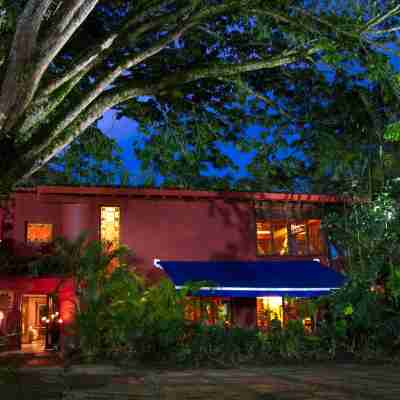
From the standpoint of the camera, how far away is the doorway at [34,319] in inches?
844

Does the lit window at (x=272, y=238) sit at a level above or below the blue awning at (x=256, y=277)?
above

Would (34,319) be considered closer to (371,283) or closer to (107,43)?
(371,283)

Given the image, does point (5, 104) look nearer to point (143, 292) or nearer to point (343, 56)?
point (343, 56)

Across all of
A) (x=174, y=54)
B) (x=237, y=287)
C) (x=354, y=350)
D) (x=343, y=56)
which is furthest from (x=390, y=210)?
(x=174, y=54)

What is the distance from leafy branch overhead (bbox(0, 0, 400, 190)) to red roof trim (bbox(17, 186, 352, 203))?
532 cm

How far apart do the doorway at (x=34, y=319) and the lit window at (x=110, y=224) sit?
5133 mm

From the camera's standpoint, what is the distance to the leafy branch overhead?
6484 millimetres

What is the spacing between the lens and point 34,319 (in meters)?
23.3

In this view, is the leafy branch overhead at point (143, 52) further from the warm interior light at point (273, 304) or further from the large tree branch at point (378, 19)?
the warm interior light at point (273, 304)

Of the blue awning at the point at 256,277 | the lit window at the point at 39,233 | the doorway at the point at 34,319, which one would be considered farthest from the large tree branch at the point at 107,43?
the doorway at the point at 34,319

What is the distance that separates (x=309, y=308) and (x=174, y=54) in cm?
793

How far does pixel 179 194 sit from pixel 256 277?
3910 millimetres

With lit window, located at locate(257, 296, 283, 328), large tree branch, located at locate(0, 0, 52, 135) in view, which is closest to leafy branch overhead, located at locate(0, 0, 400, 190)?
large tree branch, located at locate(0, 0, 52, 135)

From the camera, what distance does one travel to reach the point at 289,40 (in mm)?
9711
